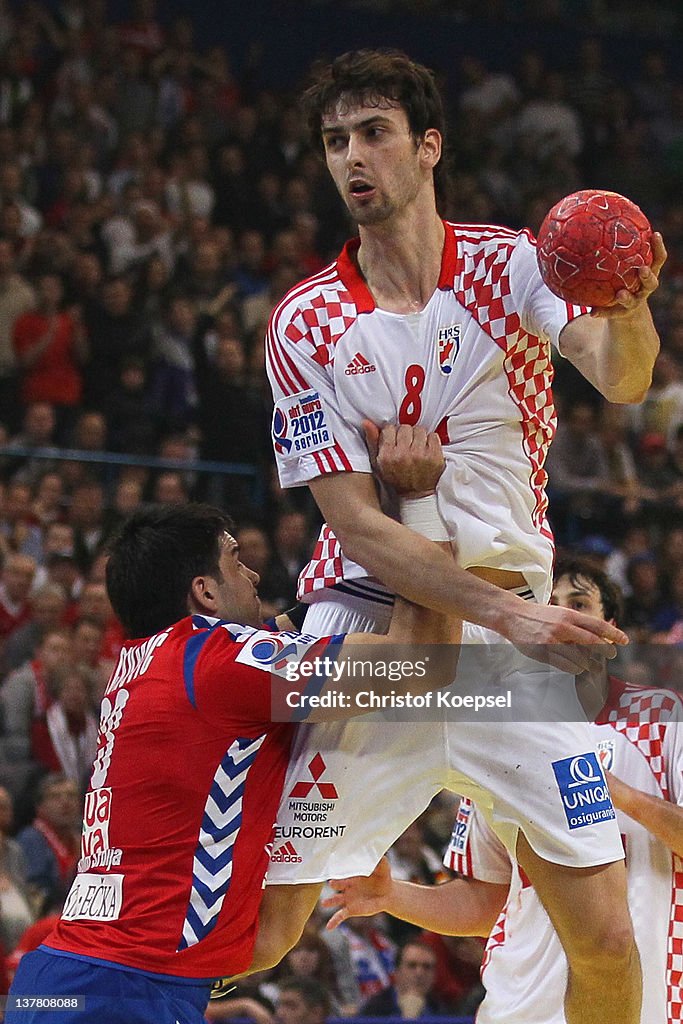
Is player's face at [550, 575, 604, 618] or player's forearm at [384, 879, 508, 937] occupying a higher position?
player's face at [550, 575, 604, 618]

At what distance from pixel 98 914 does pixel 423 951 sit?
452 cm

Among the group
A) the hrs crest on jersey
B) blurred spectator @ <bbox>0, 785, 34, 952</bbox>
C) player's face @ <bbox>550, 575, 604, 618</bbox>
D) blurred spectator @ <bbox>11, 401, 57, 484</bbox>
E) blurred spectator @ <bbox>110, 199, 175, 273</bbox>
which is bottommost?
blurred spectator @ <bbox>0, 785, 34, 952</bbox>

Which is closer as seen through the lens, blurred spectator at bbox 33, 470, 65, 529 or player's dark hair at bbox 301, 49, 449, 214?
player's dark hair at bbox 301, 49, 449, 214

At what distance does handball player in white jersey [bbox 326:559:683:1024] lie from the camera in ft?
16.7

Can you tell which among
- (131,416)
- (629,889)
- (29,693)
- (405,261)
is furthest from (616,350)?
(131,416)

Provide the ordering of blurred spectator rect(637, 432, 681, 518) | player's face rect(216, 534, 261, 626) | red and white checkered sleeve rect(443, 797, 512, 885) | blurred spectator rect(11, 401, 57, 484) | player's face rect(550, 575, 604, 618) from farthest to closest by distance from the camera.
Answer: blurred spectator rect(637, 432, 681, 518)
blurred spectator rect(11, 401, 57, 484)
player's face rect(550, 575, 604, 618)
red and white checkered sleeve rect(443, 797, 512, 885)
player's face rect(216, 534, 261, 626)

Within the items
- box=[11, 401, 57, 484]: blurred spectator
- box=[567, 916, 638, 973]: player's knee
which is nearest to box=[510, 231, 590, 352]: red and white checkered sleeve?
box=[567, 916, 638, 973]: player's knee

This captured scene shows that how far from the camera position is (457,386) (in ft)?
15.0

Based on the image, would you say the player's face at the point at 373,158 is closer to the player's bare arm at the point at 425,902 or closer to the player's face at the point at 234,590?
the player's face at the point at 234,590

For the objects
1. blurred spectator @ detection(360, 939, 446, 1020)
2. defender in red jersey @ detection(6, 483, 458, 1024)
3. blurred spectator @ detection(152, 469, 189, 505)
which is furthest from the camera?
blurred spectator @ detection(152, 469, 189, 505)

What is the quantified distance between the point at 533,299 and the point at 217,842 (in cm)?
175

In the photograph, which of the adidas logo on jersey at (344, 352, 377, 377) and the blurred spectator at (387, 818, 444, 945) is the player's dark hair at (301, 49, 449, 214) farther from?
the blurred spectator at (387, 818, 444, 945)

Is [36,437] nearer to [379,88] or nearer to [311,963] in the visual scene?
[311,963]

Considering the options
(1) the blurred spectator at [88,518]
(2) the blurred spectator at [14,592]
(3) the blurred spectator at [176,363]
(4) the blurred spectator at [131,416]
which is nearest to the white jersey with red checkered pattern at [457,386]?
(2) the blurred spectator at [14,592]
